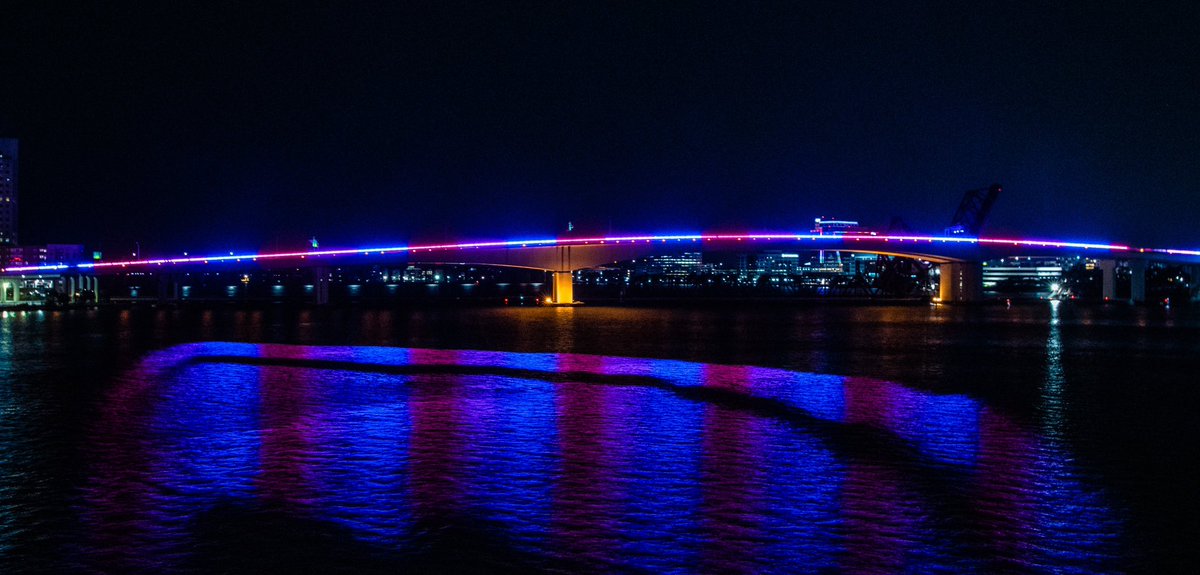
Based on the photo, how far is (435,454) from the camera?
522 inches

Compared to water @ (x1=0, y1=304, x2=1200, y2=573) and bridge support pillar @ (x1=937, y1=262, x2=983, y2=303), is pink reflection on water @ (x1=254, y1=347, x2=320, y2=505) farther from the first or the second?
bridge support pillar @ (x1=937, y1=262, x2=983, y2=303)

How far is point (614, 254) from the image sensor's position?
297ft

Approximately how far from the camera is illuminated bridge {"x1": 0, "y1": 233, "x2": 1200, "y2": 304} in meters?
89.7

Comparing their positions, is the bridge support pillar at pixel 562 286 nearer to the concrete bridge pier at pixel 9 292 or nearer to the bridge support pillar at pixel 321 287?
the bridge support pillar at pixel 321 287

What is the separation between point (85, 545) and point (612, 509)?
4617 mm

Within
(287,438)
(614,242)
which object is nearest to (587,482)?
(287,438)

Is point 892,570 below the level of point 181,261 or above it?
below

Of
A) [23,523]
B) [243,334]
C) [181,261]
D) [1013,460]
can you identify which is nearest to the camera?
[23,523]

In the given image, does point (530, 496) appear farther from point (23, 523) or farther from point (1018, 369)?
point (1018, 369)

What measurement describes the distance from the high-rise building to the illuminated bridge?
107m

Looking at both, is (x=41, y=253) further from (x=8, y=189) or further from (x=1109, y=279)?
(x=1109, y=279)

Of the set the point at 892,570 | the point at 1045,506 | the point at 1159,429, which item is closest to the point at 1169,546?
the point at 1045,506

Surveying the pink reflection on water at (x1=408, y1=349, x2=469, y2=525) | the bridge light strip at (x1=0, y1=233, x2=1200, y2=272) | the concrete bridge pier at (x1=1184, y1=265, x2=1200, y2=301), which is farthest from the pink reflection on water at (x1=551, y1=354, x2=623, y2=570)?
the concrete bridge pier at (x1=1184, y1=265, x2=1200, y2=301)

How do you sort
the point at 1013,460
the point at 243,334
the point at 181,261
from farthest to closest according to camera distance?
the point at 181,261 → the point at 243,334 → the point at 1013,460
